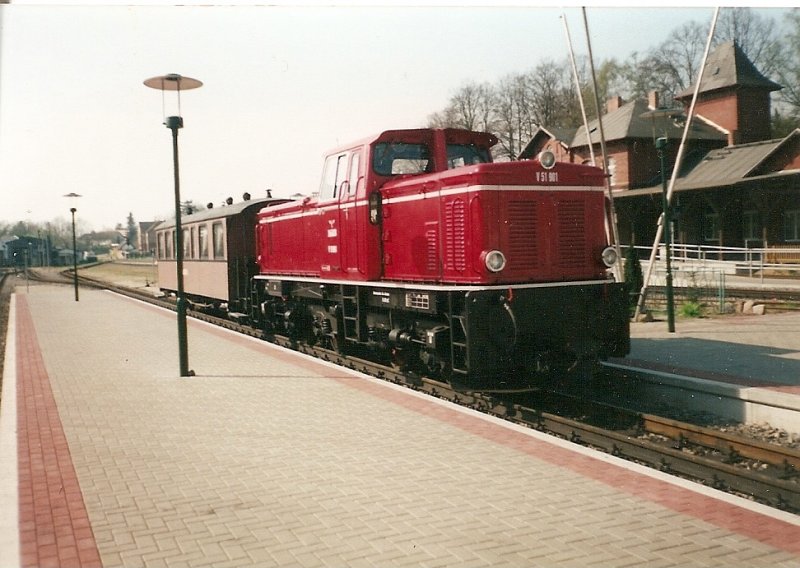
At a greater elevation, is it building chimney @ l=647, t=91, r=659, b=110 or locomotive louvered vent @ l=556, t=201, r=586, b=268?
building chimney @ l=647, t=91, r=659, b=110

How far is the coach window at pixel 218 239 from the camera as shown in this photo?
18161mm

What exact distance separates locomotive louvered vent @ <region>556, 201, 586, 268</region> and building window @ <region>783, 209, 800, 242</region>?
18.6m

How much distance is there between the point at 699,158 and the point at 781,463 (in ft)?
84.2

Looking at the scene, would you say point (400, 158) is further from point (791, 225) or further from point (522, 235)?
point (791, 225)

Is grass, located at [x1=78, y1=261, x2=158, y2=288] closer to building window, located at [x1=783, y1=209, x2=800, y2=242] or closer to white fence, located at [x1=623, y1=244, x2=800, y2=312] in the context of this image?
white fence, located at [x1=623, y1=244, x2=800, y2=312]

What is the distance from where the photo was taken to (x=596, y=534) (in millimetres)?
4793

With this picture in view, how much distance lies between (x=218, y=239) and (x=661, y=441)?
13263 mm

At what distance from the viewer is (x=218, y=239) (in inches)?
729

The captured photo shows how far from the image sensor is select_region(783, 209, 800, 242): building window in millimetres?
24250

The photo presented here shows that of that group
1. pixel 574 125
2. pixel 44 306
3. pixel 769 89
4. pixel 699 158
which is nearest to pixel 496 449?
pixel 574 125

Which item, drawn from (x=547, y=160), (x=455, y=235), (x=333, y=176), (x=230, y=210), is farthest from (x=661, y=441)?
(x=230, y=210)

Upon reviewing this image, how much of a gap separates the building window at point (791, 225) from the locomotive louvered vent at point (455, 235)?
19.8m

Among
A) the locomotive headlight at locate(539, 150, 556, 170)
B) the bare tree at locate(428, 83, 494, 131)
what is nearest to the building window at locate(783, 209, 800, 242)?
the bare tree at locate(428, 83, 494, 131)

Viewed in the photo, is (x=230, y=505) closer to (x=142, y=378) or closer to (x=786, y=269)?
(x=142, y=378)
